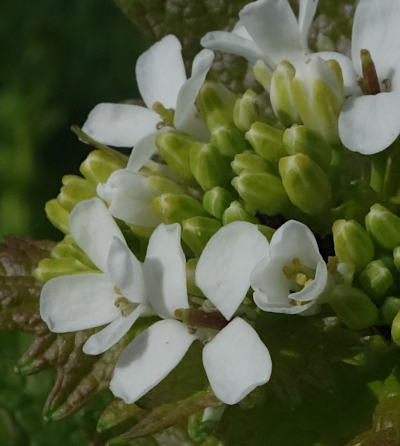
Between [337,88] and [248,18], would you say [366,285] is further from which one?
[248,18]

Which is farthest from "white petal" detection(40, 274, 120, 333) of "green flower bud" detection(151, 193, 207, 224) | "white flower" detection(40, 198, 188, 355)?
"green flower bud" detection(151, 193, 207, 224)

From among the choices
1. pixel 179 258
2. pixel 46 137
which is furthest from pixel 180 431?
pixel 46 137

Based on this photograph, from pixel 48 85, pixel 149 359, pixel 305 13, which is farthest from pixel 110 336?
pixel 48 85

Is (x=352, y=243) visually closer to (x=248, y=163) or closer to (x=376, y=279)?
(x=376, y=279)

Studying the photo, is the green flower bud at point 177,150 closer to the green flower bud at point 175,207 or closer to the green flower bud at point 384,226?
the green flower bud at point 175,207

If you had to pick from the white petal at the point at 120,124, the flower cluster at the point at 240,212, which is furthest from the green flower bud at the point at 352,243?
the white petal at the point at 120,124

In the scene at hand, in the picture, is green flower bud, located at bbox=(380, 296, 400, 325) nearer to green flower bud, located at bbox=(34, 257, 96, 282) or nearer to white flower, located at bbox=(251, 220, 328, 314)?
white flower, located at bbox=(251, 220, 328, 314)

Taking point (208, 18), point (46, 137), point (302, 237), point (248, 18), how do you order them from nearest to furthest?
point (302, 237) → point (248, 18) → point (208, 18) → point (46, 137)
